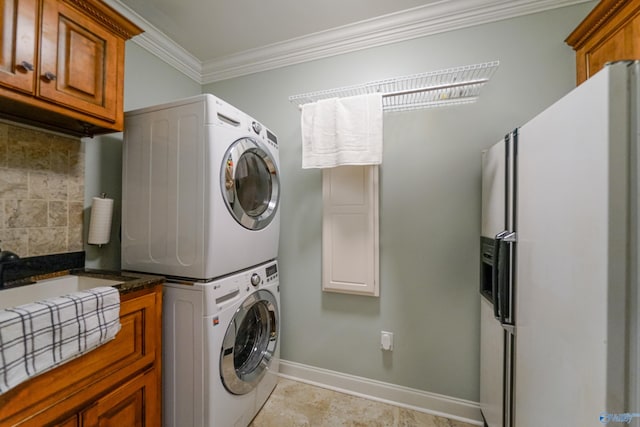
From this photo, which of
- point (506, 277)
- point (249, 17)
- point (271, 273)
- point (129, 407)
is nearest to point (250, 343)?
point (271, 273)

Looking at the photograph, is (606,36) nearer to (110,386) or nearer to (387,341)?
(387,341)

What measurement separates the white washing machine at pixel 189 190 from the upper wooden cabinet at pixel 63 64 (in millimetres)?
188

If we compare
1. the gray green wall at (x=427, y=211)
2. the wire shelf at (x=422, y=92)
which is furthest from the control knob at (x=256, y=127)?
the gray green wall at (x=427, y=211)

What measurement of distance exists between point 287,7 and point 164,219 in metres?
1.55

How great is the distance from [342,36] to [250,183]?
1.30 m

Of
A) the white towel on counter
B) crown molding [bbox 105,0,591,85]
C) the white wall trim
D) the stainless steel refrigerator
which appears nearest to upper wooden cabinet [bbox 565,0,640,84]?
crown molding [bbox 105,0,591,85]

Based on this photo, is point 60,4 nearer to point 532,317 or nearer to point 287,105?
point 287,105

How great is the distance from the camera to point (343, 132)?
152cm

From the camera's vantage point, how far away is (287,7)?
5.25 feet

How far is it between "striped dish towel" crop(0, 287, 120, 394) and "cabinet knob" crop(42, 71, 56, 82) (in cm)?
91

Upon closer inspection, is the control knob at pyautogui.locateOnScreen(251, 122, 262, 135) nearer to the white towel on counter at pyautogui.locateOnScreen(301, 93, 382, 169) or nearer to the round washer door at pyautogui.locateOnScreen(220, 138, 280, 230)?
the round washer door at pyautogui.locateOnScreen(220, 138, 280, 230)

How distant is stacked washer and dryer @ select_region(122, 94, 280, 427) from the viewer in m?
1.20

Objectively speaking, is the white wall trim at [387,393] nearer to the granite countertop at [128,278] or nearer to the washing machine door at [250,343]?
the washing machine door at [250,343]

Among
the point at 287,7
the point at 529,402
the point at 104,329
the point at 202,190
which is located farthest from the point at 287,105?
the point at 529,402
